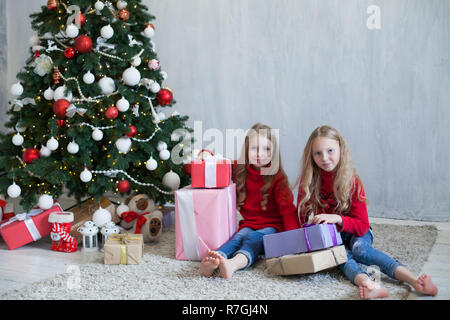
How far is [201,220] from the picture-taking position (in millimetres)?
1894

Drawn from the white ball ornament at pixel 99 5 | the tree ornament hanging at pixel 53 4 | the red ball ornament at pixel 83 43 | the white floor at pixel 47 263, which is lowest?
the white floor at pixel 47 263

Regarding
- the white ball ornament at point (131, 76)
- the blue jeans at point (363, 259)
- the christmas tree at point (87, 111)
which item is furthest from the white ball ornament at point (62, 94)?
the blue jeans at point (363, 259)

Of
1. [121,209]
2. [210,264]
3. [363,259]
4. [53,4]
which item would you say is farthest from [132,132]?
[363,259]

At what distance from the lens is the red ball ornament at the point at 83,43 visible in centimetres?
211

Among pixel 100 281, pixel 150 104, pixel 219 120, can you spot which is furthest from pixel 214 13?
pixel 100 281

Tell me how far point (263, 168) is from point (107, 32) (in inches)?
38.6

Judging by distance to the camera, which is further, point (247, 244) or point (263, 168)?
point (263, 168)

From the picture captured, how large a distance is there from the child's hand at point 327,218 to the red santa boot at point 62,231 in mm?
1108

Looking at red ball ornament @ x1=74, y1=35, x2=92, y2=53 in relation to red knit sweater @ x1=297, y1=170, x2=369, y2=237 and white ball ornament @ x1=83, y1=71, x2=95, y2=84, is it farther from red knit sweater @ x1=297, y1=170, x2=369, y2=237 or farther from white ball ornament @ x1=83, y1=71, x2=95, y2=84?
red knit sweater @ x1=297, y1=170, x2=369, y2=237

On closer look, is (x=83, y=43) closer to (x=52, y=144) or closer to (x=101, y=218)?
(x=52, y=144)

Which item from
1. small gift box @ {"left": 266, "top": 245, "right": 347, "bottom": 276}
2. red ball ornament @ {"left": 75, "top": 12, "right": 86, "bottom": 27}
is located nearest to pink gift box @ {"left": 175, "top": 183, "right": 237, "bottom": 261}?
small gift box @ {"left": 266, "top": 245, "right": 347, "bottom": 276}

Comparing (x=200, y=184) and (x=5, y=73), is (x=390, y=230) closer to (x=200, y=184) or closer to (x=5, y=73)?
(x=200, y=184)

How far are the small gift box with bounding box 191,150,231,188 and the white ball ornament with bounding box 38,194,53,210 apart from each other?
0.73m

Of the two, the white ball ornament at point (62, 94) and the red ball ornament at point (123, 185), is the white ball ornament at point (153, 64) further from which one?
the red ball ornament at point (123, 185)
